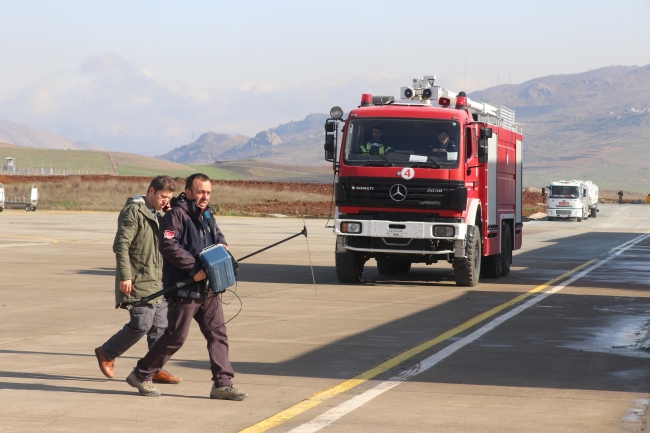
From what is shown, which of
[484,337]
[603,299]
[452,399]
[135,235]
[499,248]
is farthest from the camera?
[499,248]

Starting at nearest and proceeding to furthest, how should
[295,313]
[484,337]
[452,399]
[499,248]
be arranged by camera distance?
[452,399] → [484,337] → [295,313] → [499,248]

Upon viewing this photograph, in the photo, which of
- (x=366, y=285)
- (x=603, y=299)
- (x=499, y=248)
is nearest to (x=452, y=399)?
(x=603, y=299)

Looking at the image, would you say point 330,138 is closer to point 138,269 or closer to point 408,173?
point 408,173

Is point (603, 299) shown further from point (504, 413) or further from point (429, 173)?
point (504, 413)

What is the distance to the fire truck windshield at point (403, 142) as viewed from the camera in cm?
1847

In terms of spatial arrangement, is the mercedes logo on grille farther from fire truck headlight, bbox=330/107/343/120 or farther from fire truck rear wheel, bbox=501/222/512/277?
fire truck rear wheel, bbox=501/222/512/277

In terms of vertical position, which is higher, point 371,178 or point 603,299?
point 371,178

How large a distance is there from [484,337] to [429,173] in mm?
6218

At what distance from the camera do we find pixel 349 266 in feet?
64.5

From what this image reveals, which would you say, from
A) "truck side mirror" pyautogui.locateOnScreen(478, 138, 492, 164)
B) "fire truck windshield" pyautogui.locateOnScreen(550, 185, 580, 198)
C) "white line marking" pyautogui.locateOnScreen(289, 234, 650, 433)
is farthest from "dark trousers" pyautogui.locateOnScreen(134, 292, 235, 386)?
"fire truck windshield" pyautogui.locateOnScreen(550, 185, 580, 198)

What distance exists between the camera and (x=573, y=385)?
9375 mm

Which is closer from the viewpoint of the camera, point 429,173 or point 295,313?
point 295,313

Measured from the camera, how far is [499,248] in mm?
21531

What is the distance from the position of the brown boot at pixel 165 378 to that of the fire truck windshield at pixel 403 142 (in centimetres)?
985
